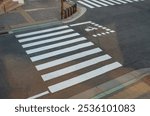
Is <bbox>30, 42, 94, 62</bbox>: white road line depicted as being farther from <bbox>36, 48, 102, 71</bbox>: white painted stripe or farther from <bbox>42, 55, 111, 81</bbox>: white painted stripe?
<bbox>42, 55, 111, 81</bbox>: white painted stripe

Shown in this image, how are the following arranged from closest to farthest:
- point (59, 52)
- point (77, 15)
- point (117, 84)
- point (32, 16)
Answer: point (117, 84)
point (59, 52)
point (32, 16)
point (77, 15)

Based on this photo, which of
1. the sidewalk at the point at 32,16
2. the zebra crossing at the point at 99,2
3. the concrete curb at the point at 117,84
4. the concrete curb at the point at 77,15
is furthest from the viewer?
the zebra crossing at the point at 99,2

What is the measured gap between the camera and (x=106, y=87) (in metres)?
15.6


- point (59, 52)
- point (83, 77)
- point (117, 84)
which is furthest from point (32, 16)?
point (117, 84)

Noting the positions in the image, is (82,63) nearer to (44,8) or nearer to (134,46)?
(134,46)

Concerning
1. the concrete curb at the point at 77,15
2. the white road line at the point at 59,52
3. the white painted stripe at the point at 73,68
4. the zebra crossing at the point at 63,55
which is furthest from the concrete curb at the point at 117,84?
the concrete curb at the point at 77,15

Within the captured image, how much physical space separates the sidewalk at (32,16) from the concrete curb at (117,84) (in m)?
11.7

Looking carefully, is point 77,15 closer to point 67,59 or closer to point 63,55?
point 63,55

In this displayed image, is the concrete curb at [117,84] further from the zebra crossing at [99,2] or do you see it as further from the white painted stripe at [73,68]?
the zebra crossing at [99,2]

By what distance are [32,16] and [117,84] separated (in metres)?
14.6

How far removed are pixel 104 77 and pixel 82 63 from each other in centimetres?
238

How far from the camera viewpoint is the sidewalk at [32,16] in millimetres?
25531

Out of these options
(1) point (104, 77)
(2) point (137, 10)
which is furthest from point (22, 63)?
(2) point (137, 10)

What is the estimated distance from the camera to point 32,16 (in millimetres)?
27438
